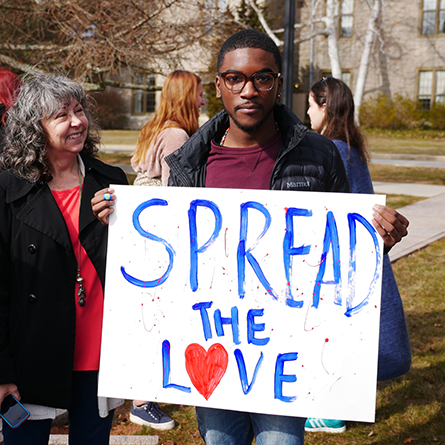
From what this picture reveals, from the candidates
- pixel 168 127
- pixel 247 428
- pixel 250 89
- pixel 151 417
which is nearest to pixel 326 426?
pixel 151 417

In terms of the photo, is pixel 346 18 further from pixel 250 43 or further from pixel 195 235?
pixel 195 235

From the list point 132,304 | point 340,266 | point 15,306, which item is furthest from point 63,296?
point 340,266

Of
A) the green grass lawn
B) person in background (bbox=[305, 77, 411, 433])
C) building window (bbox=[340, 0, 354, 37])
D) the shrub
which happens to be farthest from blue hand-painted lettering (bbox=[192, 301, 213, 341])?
building window (bbox=[340, 0, 354, 37])

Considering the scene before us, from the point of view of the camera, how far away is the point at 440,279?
6027 millimetres

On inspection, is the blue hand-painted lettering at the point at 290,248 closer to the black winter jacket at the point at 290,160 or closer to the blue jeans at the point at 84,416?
the black winter jacket at the point at 290,160

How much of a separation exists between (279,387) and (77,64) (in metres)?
7.39

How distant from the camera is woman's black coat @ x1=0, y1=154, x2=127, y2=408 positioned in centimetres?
211

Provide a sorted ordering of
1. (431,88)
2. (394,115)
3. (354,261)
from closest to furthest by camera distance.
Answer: (354,261) → (394,115) → (431,88)

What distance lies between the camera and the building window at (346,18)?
28.5 meters

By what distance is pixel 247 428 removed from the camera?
7.07ft

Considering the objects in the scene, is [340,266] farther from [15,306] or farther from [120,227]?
[15,306]

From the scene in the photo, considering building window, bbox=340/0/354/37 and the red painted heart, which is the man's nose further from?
building window, bbox=340/0/354/37

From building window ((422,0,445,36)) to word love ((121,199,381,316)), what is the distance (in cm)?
2913

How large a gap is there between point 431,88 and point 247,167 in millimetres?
28536
